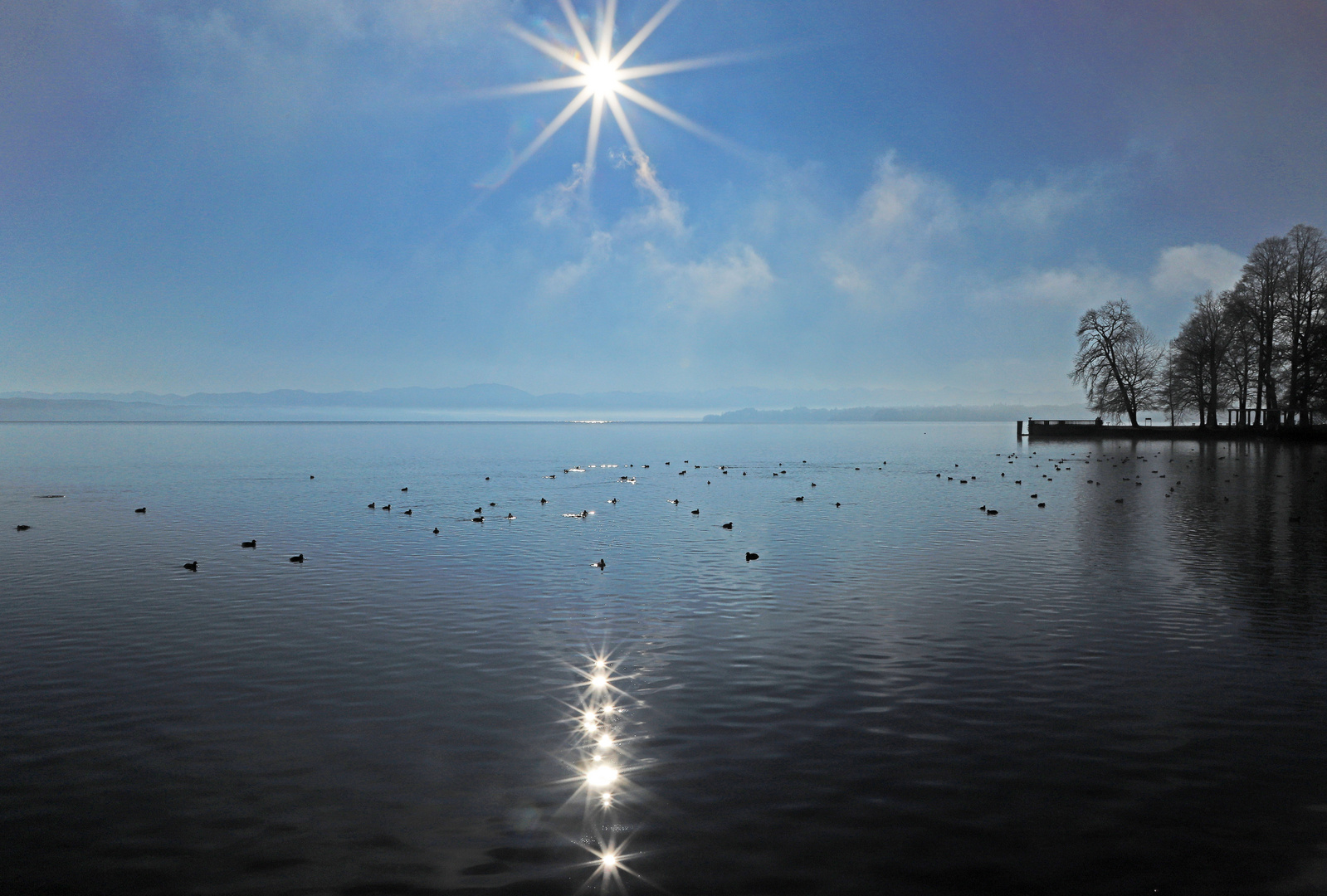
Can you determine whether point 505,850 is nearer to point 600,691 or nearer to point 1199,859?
point 600,691

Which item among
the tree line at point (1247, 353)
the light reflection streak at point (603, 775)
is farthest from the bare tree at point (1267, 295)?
the light reflection streak at point (603, 775)

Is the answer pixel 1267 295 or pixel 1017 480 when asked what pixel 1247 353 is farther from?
pixel 1017 480

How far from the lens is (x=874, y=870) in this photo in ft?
24.9

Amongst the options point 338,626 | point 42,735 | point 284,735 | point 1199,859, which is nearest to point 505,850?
point 284,735

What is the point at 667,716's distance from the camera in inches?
465

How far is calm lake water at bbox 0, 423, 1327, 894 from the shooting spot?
7.84 meters

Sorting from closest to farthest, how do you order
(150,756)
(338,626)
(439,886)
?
(439,886)
(150,756)
(338,626)

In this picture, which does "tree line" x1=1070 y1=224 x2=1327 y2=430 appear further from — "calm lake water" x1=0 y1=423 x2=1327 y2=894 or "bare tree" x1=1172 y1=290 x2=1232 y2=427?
"calm lake water" x1=0 y1=423 x2=1327 y2=894

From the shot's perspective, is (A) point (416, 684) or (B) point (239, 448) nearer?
(A) point (416, 684)

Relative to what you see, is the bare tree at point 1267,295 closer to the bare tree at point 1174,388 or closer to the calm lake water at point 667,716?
the bare tree at point 1174,388

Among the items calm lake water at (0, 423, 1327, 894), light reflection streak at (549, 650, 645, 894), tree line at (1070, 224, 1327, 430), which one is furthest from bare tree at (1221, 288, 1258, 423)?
light reflection streak at (549, 650, 645, 894)

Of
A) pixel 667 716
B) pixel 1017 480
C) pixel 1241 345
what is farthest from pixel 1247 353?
pixel 667 716

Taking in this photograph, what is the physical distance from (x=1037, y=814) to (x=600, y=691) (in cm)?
669

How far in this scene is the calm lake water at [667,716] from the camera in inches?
309
